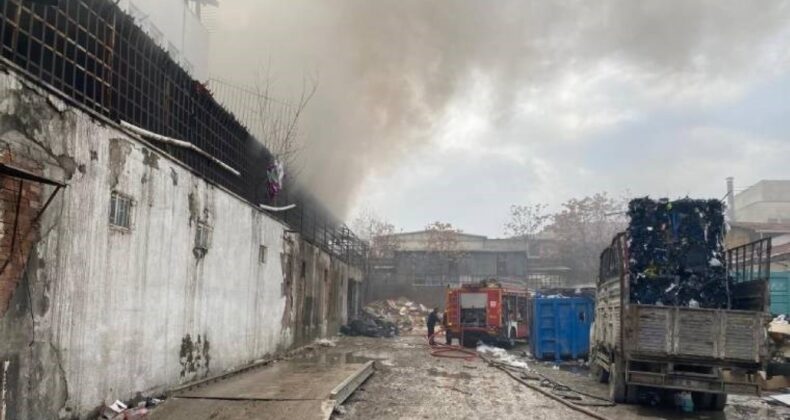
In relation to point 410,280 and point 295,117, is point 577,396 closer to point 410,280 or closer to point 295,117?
point 295,117

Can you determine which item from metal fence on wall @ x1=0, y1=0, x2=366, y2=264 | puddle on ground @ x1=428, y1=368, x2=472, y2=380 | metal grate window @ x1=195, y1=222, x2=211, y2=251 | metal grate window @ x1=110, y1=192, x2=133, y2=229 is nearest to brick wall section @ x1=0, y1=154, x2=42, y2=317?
metal fence on wall @ x1=0, y1=0, x2=366, y2=264

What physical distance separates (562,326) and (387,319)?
Answer: 11.3m

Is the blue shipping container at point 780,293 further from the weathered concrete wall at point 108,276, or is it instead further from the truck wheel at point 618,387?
the weathered concrete wall at point 108,276

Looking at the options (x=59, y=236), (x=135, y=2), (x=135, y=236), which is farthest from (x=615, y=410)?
(x=135, y=2)

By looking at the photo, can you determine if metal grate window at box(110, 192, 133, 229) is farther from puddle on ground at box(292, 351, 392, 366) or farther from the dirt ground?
puddle on ground at box(292, 351, 392, 366)

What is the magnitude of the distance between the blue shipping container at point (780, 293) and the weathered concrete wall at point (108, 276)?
14.7 metres

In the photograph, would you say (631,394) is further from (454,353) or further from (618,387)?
(454,353)

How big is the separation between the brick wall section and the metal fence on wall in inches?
39.6

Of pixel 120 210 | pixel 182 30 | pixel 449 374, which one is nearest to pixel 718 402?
pixel 449 374

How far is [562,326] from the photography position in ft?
53.8

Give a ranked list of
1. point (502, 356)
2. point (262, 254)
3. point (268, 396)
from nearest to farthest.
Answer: point (268, 396)
point (262, 254)
point (502, 356)

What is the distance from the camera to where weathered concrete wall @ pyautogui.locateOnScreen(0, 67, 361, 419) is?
212 inches

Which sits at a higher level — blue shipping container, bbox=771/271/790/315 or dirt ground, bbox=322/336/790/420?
blue shipping container, bbox=771/271/790/315

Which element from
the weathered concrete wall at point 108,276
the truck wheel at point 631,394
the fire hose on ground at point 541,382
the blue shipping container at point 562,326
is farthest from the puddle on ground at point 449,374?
the blue shipping container at point 562,326
